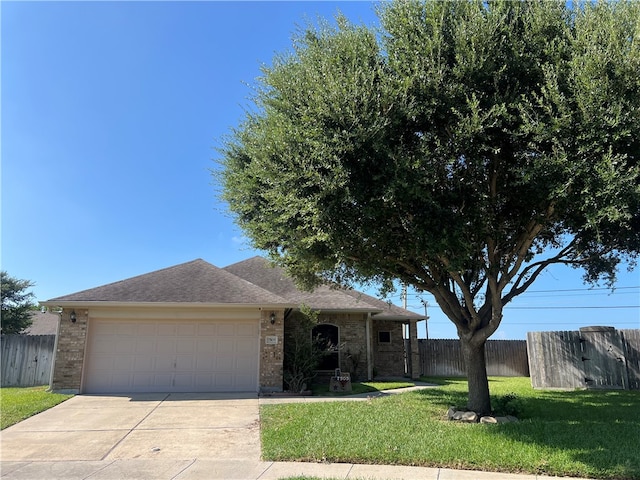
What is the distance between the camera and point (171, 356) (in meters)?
13.6

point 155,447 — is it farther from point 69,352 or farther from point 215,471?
point 69,352

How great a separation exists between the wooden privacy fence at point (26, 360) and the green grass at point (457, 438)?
11.5 meters

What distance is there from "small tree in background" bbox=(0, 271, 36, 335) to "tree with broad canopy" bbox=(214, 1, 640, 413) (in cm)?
2199

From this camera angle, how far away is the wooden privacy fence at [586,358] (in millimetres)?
14289

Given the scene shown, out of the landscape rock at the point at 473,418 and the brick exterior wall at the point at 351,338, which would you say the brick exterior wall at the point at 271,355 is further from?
the landscape rock at the point at 473,418

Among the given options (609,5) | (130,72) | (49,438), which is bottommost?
(49,438)

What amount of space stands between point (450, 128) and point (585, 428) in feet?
19.3

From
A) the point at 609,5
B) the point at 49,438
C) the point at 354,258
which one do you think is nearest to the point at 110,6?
the point at 354,258

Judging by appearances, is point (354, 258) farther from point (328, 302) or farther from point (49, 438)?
point (328, 302)

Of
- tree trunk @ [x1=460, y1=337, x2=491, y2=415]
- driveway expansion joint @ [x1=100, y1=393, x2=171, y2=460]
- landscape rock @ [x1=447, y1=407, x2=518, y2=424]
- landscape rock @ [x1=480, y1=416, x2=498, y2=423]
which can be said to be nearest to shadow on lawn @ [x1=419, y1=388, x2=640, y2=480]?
landscape rock @ [x1=447, y1=407, x2=518, y2=424]

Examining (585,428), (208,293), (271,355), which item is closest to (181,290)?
(208,293)

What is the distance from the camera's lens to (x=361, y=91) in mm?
6852

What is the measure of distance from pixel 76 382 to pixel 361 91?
472 inches

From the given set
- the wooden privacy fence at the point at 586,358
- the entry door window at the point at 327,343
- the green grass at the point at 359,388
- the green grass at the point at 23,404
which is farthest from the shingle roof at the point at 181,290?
the wooden privacy fence at the point at 586,358
